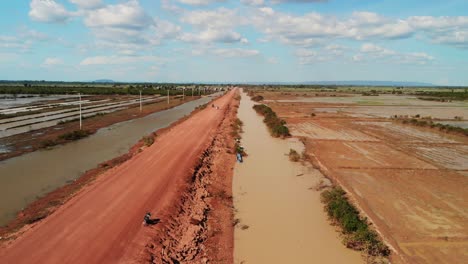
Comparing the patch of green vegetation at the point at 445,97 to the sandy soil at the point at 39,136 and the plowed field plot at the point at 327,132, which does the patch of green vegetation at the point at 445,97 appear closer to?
the plowed field plot at the point at 327,132

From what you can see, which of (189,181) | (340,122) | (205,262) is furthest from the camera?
(340,122)

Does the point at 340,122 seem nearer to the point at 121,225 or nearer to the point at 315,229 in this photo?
the point at 315,229

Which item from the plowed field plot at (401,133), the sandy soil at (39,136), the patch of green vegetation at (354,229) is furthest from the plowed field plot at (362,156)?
the sandy soil at (39,136)

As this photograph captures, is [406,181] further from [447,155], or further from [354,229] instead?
[447,155]

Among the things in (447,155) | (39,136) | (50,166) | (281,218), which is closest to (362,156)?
(447,155)

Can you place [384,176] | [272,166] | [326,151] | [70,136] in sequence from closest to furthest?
[384,176]
[272,166]
[326,151]
[70,136]

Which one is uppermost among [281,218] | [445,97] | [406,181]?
[445,97]

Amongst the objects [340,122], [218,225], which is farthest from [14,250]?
[340,122]
